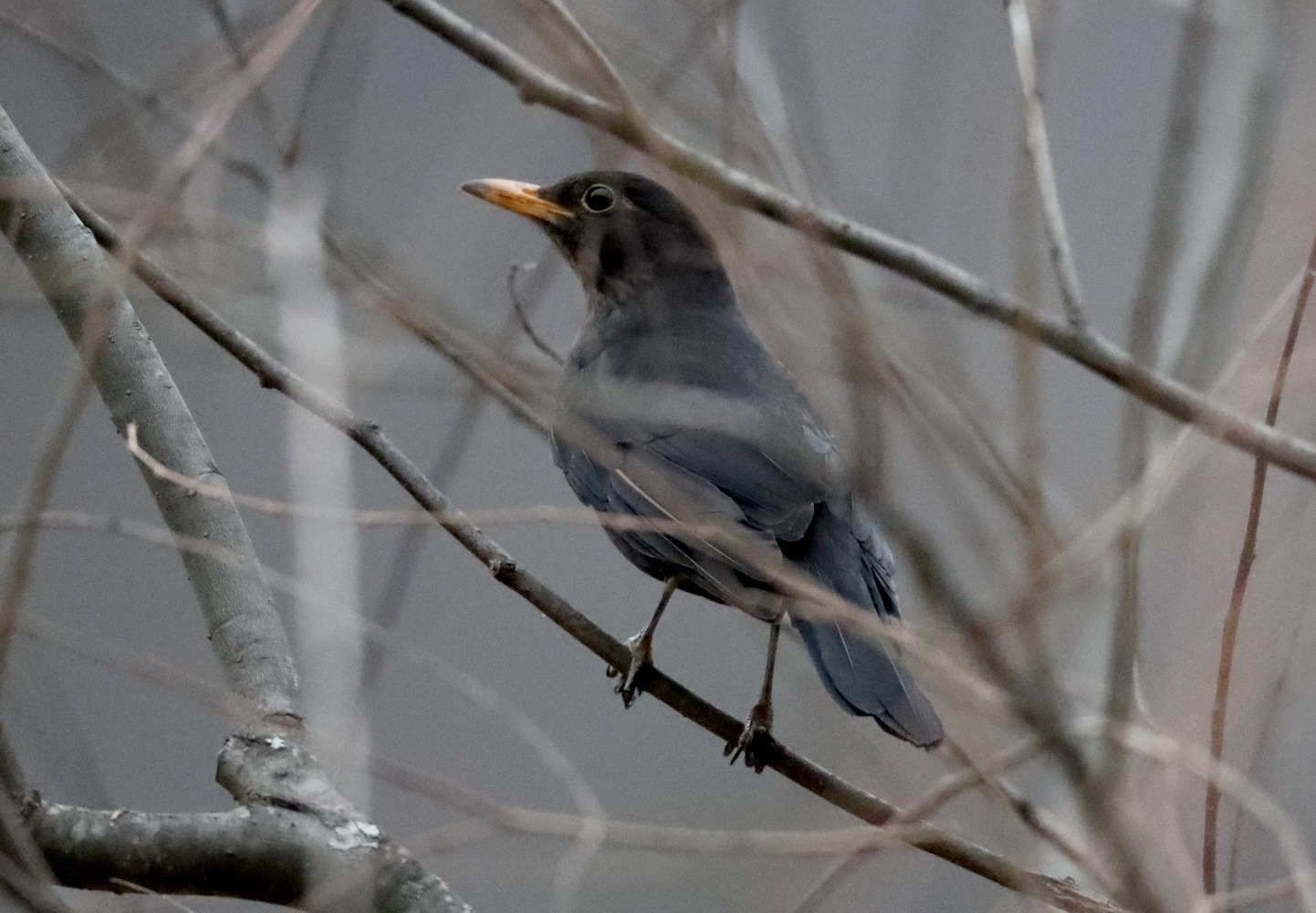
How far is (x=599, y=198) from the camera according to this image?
419 centimetres

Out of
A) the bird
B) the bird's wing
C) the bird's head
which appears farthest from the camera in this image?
the bird's head

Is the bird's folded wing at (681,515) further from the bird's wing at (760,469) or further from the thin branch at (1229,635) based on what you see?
the thin branch at (1229,635)

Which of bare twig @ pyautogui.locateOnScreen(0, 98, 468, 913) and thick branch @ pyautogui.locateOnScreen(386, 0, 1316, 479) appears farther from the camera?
thick branch @ pyautogui.locateOnScreen(386, 0, 1316, 479)

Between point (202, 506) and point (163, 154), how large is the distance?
0.92 metres

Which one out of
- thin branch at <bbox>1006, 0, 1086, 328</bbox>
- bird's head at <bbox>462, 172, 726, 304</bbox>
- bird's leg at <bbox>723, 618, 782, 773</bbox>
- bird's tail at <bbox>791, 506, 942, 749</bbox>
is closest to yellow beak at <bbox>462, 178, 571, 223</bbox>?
bird's head at <bbox>462, 172, 726, 304</bbox>

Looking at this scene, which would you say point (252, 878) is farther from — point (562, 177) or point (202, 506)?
point (562, 177)

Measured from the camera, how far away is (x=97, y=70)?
9.29 feet

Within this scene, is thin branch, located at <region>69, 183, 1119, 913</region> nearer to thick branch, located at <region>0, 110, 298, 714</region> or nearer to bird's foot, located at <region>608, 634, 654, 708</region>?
thick branch, located at <region>0, 110, 298, 714</region>

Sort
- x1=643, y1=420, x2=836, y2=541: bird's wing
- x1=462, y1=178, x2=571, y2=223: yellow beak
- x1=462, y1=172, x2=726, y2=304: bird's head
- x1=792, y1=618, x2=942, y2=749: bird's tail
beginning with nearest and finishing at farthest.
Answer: x1=792, y1=618, x2=942, y2=749: bird's tail
x1=643, y1=420, x2=836, y2=541: bird's wing
x1=462, y1=178, x2=571, y2=223: yellow beak
x1=462, y1=172, x2=726, y2=304: bird's head

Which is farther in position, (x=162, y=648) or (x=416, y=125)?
(x=416, y=125)

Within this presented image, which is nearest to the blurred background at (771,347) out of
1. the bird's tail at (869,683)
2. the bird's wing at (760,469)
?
the bird's tail at (869,683)

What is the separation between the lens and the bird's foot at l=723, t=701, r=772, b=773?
3.15 meters

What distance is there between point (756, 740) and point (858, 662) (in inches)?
14.2

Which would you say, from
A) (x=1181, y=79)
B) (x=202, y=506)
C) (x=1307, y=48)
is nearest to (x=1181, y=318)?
(x=1307, y=48)
